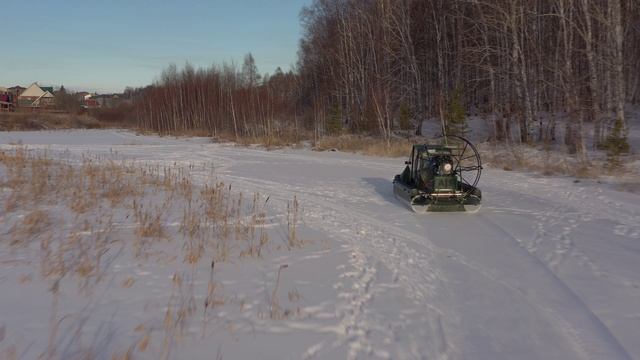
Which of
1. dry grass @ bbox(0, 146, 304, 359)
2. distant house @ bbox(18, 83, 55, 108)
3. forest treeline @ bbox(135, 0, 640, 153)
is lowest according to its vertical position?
dry grass @ bbox(0, 146, 304, 359)

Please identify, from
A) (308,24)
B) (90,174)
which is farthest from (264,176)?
(308,24)

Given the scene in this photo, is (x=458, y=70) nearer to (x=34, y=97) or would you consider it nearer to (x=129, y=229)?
(x=129, y=229)

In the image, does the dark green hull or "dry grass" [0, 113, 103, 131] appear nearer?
the dark green hull

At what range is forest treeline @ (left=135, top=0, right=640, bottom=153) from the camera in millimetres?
19531

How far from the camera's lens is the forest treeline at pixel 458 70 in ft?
64.1

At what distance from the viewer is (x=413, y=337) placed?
3.96 meters

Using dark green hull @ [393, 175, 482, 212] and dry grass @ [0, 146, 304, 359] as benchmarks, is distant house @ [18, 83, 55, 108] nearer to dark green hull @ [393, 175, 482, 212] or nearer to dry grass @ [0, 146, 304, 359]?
dry grass @ [0, 146, 304, 359]

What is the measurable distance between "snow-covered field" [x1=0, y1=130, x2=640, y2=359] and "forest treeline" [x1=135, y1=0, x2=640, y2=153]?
11.5m

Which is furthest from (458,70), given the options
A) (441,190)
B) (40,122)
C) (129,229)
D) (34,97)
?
(34,97)

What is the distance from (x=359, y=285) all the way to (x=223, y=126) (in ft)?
153

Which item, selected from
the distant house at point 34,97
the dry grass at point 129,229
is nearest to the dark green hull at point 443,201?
the dry grass at point 129,229

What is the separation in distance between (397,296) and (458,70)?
3005 centimetres

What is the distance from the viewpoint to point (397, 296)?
490cm

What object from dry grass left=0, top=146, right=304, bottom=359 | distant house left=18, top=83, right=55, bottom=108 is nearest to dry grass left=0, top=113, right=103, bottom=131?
distant house left=18, top=83, right=55, bottom=108
